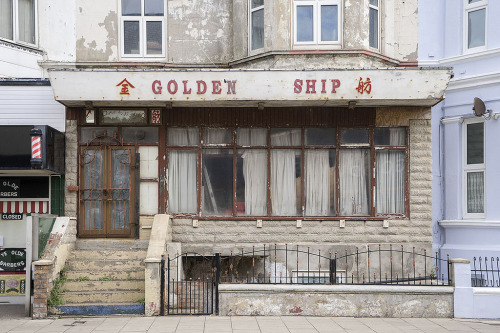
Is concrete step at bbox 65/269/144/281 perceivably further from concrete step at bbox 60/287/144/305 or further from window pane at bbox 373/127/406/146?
window pane at bbox 373/127/406/146

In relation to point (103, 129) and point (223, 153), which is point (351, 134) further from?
point (103, 129)

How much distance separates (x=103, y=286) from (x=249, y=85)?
204 inches

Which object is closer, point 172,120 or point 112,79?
point 112,79

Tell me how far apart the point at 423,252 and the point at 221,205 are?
484cm

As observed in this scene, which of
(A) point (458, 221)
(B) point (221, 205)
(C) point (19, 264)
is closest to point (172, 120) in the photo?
(B) point (221, 205)

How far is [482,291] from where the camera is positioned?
462 inches

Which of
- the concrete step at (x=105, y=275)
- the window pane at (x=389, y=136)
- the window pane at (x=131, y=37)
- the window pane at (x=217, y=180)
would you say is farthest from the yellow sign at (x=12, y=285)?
the window pane at (x=389, y=136)

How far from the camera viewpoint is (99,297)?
479 inches

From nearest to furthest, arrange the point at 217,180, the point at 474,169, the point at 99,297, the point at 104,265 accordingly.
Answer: the point at 99,297 → the point at 104,265 → the point at 474,169 → the point at 217,180

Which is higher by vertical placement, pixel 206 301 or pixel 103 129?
pixel 103 129

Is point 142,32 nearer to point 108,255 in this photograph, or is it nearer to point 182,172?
point 182,172

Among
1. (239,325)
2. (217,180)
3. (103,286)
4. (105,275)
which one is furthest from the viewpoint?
(217,180)

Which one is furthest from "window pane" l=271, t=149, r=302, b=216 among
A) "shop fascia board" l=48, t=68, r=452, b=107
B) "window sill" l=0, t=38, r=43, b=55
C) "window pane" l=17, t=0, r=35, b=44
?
"window pane" l=17, t=0, r=35, b=44

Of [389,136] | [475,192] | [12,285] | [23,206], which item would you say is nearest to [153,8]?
[23,206]
